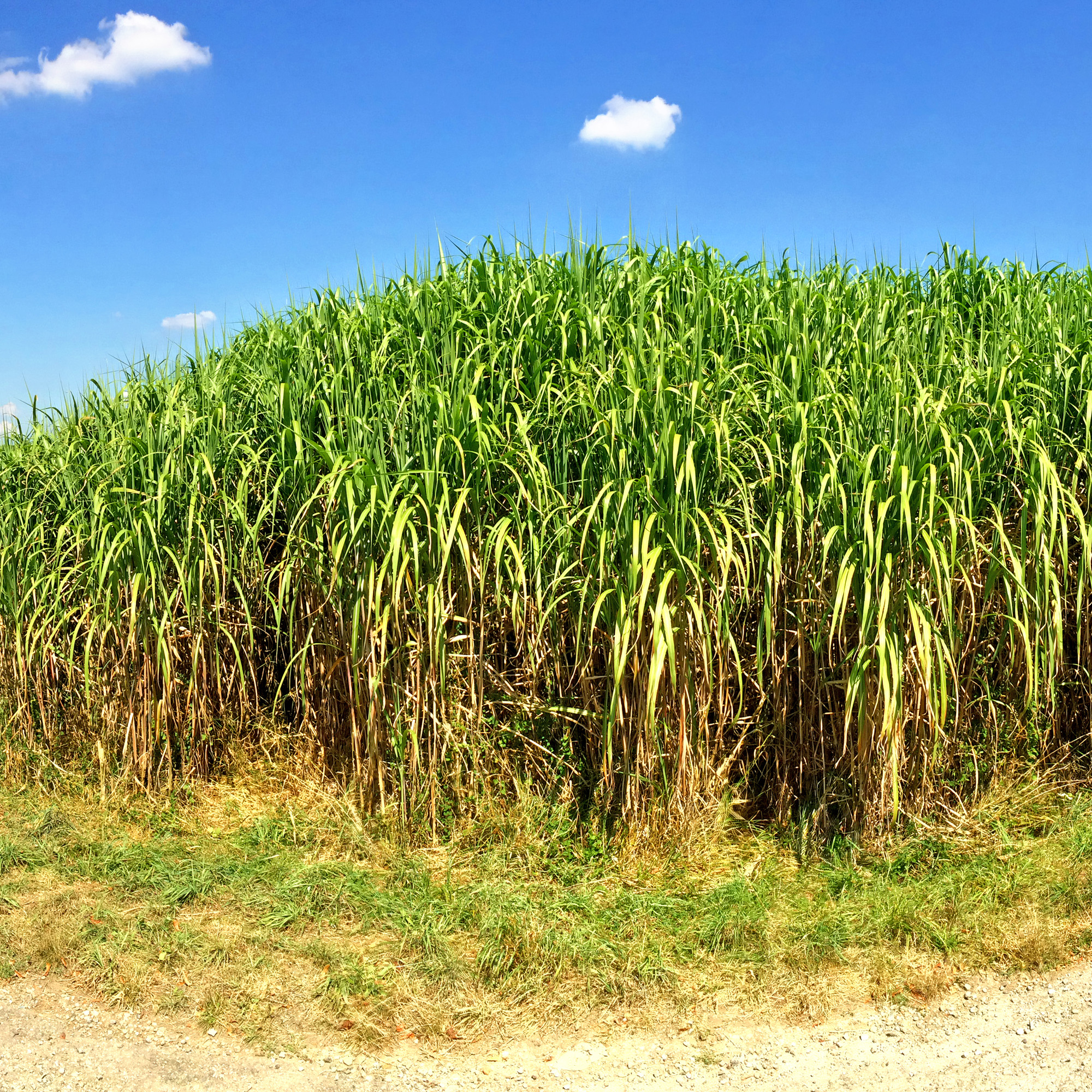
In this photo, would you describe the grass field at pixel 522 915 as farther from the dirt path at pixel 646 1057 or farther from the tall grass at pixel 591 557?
the tall grass at pixel 591 557

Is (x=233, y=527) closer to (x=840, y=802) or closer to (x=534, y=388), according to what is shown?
(x=534, y=388)

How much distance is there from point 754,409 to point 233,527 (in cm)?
240

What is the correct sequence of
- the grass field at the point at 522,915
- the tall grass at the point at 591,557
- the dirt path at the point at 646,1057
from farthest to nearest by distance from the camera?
the tall grass at the point at 591,557 → the grass field at the point at 522,915 → the dirt path at the point at 646,1057

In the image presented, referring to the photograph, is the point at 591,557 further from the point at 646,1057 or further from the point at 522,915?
the point at 646,1057

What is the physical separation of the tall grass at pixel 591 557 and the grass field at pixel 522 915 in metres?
0.21

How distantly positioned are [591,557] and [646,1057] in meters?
1.64

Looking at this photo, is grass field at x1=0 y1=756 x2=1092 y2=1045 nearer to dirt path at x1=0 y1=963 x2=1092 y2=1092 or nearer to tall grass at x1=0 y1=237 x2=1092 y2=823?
dirt path at x1=0 y1=963 x2=1092 y2=1092

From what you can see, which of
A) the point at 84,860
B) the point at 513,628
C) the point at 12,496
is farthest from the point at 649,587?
the point at 12,496

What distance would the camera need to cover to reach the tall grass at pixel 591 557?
338 cm

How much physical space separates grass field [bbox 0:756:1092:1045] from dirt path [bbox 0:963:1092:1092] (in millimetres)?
77

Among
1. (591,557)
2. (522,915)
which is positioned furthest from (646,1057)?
(591,557)

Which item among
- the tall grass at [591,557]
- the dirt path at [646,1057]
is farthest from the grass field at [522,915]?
the tall grass at [591,557]

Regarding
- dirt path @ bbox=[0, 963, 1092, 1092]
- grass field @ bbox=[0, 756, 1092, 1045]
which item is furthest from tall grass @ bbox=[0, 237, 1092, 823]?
dirt path @ bbox=[0, 963, 1092, 1092]

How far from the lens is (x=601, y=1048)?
2605 millimetres
